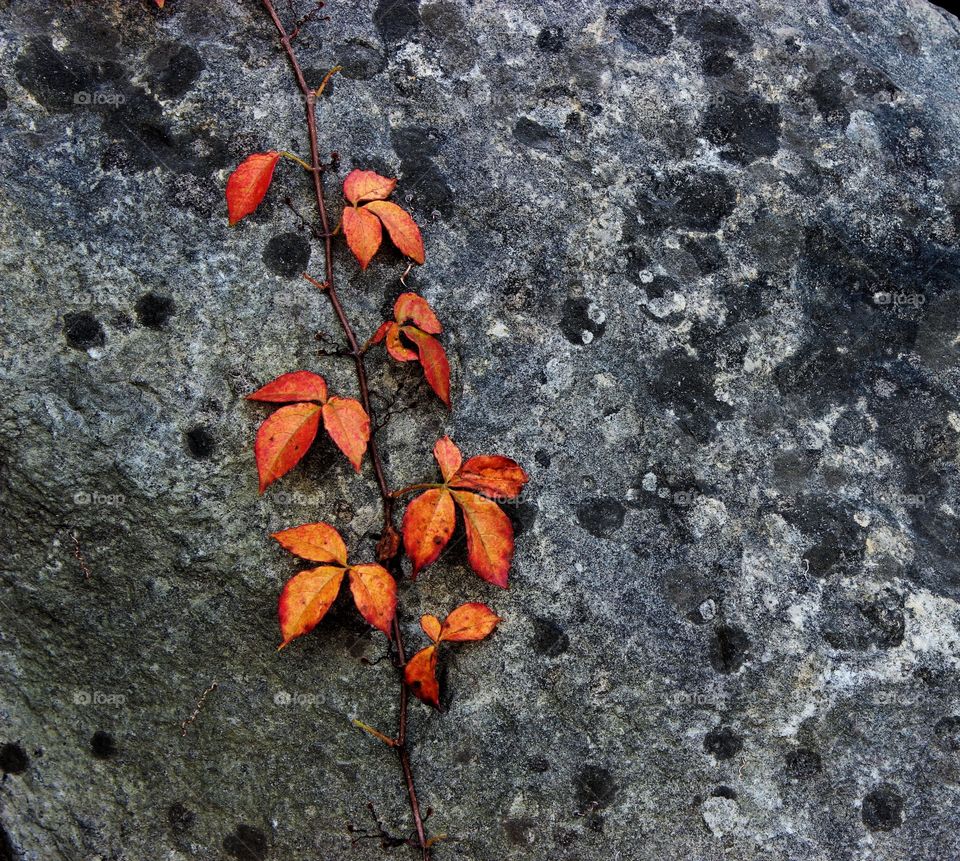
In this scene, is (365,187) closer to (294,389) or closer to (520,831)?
(294,389)

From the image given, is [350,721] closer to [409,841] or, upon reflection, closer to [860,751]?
[409,841]

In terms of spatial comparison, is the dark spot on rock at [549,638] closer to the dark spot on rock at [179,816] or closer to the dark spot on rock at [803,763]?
the dark spot on rock at [803,763]

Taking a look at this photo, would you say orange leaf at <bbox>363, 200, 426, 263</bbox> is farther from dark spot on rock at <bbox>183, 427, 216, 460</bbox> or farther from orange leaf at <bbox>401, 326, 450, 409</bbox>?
dark spot on rock at <bbox>183, 427, 216, 460</bbox>

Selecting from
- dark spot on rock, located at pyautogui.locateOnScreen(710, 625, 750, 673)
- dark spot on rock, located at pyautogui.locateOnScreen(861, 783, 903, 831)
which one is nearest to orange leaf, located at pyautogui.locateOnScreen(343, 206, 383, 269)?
dark spot on rock, located at pyautogui.locateOnScreen(710, 625, 750, 673)

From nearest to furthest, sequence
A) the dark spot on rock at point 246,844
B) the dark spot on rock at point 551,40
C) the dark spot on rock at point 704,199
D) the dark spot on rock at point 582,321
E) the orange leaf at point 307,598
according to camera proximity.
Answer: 1. the orange leaf at point 307,598
2. the dark spot on rock at point 246,844
3. the dark spot on rock at point 582,321
4. the dark spot on rock at point 704,199
5. the dark spot on rock at point 551,40

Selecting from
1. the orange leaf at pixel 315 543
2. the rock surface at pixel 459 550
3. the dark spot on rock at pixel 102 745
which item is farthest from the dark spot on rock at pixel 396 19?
the dark spot on rock at pixel 102 745

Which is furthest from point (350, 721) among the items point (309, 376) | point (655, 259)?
point (655, 259)

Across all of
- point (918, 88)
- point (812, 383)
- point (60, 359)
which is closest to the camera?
point (60, 359)
